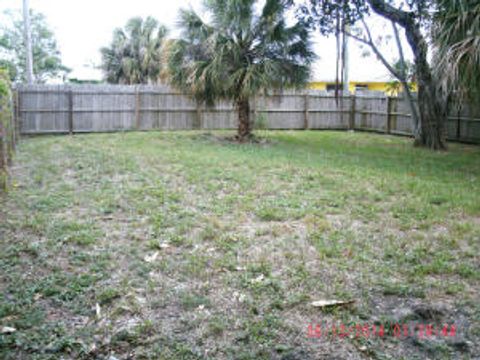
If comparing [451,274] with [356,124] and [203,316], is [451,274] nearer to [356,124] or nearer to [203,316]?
[203,316]

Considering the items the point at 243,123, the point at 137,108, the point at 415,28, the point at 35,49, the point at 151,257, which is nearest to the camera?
the point at 151,257

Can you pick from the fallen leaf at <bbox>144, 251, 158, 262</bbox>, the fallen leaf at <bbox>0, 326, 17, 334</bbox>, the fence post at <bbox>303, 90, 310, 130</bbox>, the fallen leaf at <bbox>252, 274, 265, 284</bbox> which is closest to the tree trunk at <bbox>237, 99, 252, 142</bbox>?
the fence post at <bbox>303, 90, 310, 130</bbox>

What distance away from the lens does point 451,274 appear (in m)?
3.57

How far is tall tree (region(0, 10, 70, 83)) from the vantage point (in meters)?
29.2

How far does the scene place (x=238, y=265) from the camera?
3.72 meters

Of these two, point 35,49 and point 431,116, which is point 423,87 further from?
point 35,49

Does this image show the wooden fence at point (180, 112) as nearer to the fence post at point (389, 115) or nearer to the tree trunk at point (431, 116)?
the fence post at point (389, 115)

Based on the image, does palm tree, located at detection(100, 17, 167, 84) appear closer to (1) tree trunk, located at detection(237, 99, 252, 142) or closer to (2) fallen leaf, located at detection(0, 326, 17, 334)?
(1) tree trunk, located at detection(237, 99, 252, 142)

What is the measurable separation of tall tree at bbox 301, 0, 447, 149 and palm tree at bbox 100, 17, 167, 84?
41.8 ft

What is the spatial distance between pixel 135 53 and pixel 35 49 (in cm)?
1048

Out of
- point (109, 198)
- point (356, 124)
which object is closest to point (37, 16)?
point (356, 124)

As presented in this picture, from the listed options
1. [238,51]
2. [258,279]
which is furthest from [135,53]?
[258,279]

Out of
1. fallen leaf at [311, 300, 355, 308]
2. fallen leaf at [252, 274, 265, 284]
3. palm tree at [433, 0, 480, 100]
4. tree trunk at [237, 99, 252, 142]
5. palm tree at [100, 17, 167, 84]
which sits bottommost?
fallen leaf at [311, 300, 355, 308]

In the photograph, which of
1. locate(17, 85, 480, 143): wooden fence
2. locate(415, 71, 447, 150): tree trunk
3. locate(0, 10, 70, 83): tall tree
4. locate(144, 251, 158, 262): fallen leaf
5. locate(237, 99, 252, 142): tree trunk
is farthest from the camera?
locate(0, 10, 70, 83): tall tree
